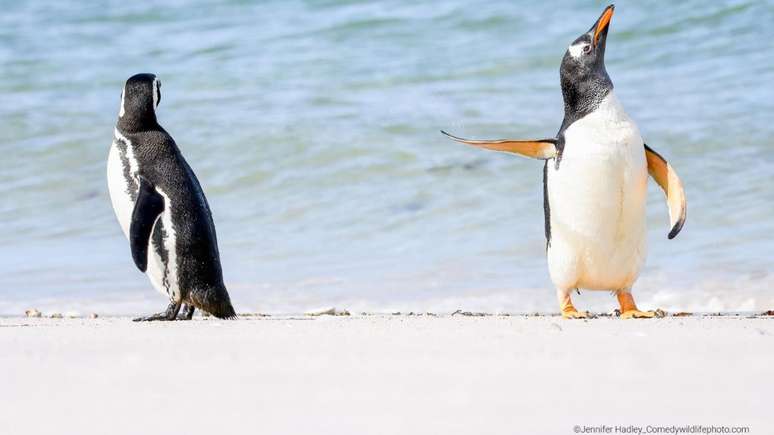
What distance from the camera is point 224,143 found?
10.1 meters

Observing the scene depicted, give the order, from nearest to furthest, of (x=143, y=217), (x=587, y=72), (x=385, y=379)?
(x=385, y=379)
(x=587, y=72)
(x=143, y=217)

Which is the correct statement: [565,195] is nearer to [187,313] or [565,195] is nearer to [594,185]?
[594,185]

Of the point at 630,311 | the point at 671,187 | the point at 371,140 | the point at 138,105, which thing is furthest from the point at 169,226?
the point at 371,140

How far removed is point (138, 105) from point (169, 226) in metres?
0.53

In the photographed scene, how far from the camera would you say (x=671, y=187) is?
5094 millimetres

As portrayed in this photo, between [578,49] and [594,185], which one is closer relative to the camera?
[594,185]

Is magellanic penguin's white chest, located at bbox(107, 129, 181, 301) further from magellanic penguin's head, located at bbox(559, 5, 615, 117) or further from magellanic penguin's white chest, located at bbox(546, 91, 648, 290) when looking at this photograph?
magellanic penguin's head, located at bbox(559, 5, 615, 117)

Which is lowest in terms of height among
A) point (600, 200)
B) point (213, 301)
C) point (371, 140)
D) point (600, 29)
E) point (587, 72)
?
point (213, 301)

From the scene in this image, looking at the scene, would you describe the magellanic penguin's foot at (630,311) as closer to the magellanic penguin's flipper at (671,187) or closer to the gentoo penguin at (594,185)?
the gentoo penguin at (594,185)

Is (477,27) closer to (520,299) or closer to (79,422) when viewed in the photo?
(520,299)

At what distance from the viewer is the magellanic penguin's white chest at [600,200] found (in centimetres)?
494

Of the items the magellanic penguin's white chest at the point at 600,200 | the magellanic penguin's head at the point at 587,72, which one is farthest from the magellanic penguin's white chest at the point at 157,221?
the magellanic penguin's head at the point at 587,72

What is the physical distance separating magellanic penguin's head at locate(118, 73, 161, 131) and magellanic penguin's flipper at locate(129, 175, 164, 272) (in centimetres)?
29

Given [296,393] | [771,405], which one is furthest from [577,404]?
[296,393]
